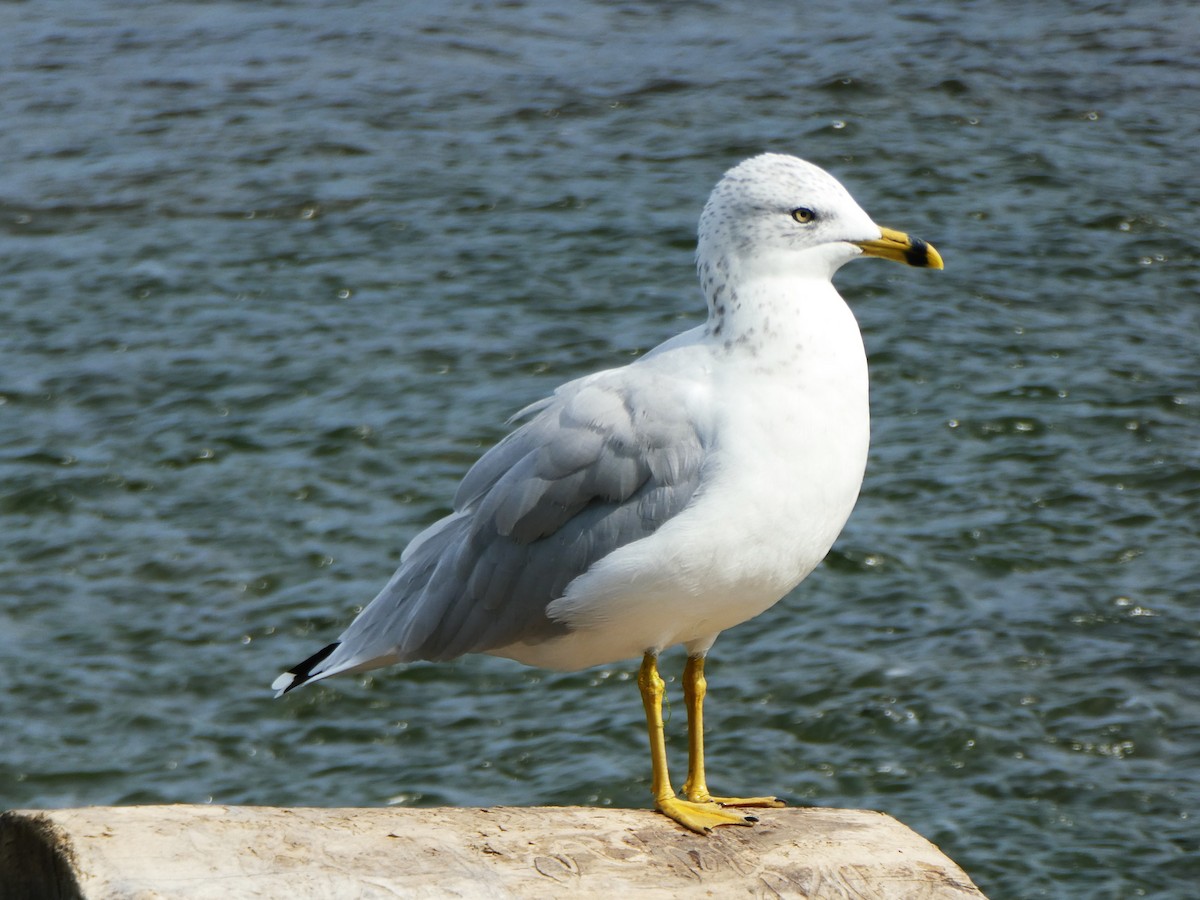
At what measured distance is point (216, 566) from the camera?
8320mm

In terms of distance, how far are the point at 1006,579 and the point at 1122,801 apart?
1.51 metres

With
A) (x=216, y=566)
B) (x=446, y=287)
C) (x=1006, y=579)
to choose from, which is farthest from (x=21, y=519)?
(x=1006, y=579)

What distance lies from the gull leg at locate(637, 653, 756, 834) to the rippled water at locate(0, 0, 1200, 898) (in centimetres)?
193

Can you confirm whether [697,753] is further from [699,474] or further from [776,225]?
[776,225]

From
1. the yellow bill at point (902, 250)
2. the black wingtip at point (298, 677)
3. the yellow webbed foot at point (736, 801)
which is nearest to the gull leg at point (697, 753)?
the yellow webbed foot at point (736, 801)

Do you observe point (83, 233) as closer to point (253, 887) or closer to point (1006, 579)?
point (1006, 579)

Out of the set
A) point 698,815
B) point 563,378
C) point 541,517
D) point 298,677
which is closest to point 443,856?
point 698,815

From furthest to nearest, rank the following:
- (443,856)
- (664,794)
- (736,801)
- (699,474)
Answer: (736,801), (664,794), (699,474), (443,856)

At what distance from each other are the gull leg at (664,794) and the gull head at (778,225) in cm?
114

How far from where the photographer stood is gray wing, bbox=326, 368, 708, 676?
4.66 metres

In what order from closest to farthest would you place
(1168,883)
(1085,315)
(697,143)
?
(1168,883), (1085,315), (697,143)

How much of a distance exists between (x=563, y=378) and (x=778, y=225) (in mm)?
4967

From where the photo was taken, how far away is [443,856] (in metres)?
4.05

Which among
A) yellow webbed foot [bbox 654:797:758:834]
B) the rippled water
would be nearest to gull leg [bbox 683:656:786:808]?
yellow webbed foot [bbox 654:797:758:834]
